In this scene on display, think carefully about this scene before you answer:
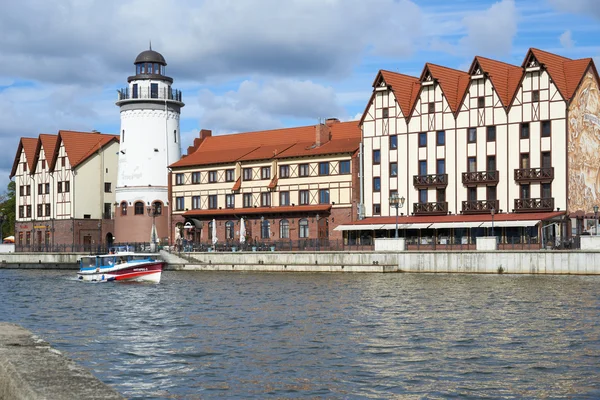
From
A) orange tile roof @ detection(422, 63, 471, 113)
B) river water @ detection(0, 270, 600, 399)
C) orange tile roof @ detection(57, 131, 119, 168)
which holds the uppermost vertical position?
orange tile roof @ detection(422, 63, 471, 113)

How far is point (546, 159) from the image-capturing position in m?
67.5

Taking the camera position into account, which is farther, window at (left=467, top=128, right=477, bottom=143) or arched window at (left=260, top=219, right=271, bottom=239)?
arched window at (left=260, top=219, right=271, bottom=239)

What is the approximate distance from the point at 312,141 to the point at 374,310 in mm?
49677

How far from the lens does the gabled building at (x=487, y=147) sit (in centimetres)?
6675

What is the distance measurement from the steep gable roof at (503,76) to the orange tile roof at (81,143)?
159 ft

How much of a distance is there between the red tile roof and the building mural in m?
22.6

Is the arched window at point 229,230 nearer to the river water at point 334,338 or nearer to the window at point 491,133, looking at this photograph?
the window at point 491,133

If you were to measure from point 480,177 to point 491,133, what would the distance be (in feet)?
12.3

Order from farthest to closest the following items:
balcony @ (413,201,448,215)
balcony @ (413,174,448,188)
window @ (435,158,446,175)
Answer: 1. window @ (435,158,446,175)
2. balcony @ (413,174,448,188)
3. balcony @ (413,201,448,215)

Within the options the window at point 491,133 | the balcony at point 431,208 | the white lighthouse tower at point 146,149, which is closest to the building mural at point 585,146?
the window at point 491,133

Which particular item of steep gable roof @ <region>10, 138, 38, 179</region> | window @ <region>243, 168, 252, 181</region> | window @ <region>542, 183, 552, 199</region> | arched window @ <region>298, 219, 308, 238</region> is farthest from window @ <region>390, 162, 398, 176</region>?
steep gable roof @ <region>10, 138, 38, 179</region>

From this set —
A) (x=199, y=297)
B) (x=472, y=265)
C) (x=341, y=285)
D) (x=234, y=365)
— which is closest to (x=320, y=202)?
(x=472, y=265)

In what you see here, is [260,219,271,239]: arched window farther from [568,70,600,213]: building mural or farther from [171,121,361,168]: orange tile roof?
[568,70,600,213]: building mural

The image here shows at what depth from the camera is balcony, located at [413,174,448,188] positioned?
72.7 meters
